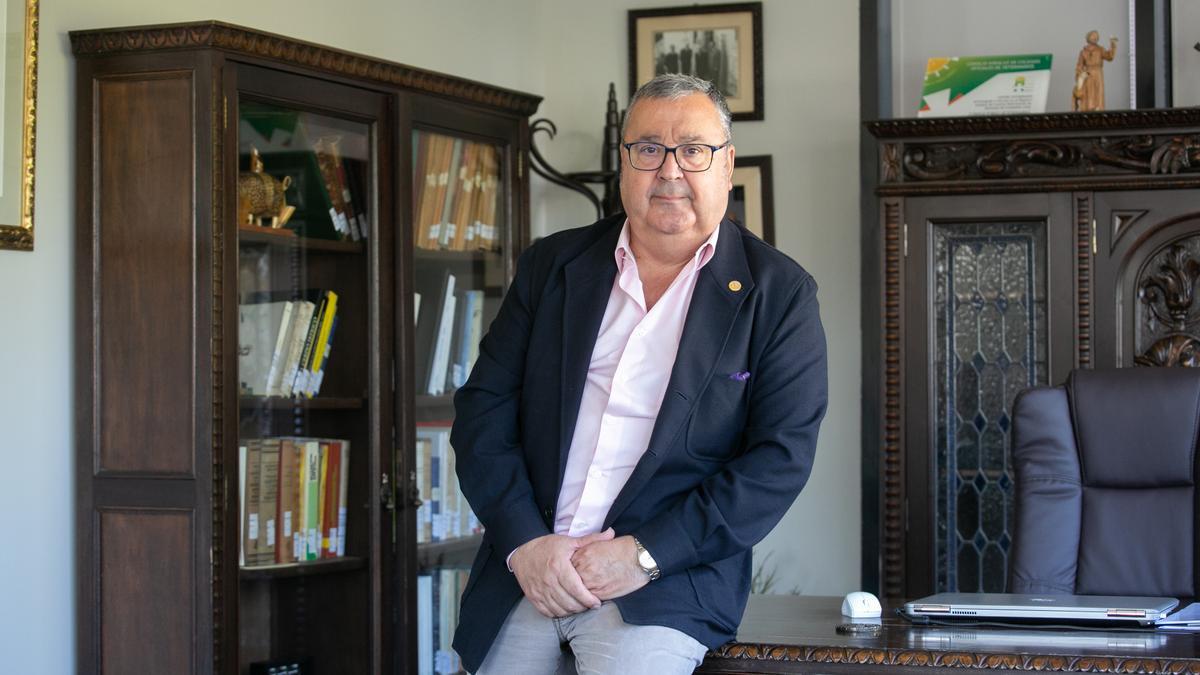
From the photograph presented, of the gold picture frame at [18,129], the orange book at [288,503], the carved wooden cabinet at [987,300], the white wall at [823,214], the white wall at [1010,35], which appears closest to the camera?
the gold picture frame at [18,129]

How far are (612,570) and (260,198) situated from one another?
1609 millimetres

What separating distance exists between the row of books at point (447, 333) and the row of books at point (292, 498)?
1.09 feet

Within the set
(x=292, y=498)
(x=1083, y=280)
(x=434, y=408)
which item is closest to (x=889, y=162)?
(x=1083, y=280)

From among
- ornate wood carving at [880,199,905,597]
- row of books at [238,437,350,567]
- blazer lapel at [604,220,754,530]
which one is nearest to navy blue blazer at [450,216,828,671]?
blazer lapel at [604,220,754,530]

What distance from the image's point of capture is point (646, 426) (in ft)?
6.58

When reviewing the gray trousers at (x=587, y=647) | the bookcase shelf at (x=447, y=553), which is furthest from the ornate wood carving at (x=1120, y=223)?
the gray trousers at (x=587, y=647)

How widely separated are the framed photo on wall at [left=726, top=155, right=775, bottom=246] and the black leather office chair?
168cm

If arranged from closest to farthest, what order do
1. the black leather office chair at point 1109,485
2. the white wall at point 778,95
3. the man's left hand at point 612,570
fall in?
the man's left hand at point 612,570 < the black leather office chair at point 1109,485 < the white wall at point 778,95

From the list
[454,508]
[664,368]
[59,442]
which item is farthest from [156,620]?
[664,368]

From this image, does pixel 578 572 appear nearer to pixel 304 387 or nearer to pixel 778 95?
pixel 304 387

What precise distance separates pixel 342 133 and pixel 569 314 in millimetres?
1422

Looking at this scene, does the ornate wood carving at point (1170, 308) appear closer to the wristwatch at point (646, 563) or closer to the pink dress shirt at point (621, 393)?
the pink dress shirt at point (621, 393)

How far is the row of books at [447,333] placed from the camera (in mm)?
3549

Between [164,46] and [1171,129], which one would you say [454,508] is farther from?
[1171,129]
